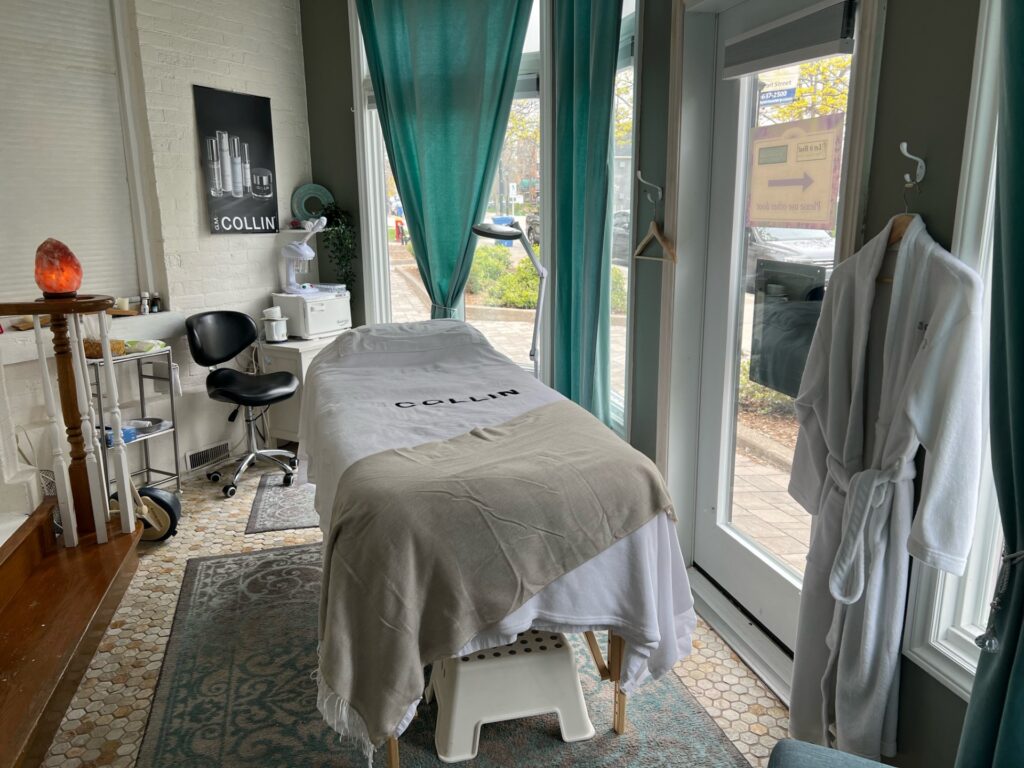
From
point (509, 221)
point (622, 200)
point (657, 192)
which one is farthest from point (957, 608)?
point (509, 221)

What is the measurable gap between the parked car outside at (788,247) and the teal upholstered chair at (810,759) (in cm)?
122

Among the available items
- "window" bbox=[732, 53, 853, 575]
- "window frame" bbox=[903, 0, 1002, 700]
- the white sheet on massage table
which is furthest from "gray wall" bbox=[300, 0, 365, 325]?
"window frame" bbox=[903, 0, 1002, 700]

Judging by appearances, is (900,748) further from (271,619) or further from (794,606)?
(271,619)

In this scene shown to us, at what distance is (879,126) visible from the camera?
1721 mm

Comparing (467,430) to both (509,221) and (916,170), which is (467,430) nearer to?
(916,170)

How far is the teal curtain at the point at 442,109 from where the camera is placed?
149 inches

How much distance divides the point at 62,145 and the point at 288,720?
295 cm

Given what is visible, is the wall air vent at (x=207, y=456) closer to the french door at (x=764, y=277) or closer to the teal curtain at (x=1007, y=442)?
the french door at (x=764, y=277)

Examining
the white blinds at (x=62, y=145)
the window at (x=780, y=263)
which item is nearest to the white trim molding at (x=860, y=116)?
the window at (x=780, y=263)

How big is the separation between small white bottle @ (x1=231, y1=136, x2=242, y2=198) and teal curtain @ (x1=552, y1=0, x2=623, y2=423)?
1875 mm

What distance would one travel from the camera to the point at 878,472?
5.45 ft

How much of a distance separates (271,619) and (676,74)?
242 centimetres

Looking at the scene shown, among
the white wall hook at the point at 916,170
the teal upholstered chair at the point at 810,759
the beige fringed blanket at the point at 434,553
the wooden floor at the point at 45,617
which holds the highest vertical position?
the white wall hook at the point at 916,170

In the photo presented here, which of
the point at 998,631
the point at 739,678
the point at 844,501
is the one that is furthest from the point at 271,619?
the point at 998,631
